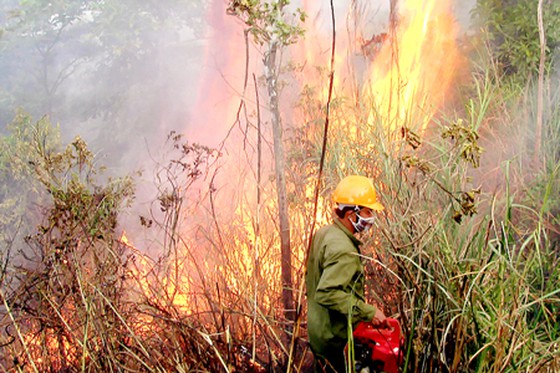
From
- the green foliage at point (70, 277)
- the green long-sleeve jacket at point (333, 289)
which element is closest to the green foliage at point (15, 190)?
the green foliage at point (70, 277)

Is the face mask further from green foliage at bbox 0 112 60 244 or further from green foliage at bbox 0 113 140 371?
green foliage at bbox 0 112 60 244

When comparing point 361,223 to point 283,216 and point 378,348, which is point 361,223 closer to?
point 378,348

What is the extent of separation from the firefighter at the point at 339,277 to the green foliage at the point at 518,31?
474cm

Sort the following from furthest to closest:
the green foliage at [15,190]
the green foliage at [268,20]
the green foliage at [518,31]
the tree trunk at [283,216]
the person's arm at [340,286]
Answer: the green foliage at [15,190]
the green foliage at [518,31]
the tree trunk at [283,216]
the green foliage at [268,20]
the person's arm at [340,286]

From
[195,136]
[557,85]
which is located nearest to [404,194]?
[557,85]

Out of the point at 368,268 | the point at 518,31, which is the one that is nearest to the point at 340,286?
the point at 368,268

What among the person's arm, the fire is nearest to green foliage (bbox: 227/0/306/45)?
the person's arm

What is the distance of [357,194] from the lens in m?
2.74

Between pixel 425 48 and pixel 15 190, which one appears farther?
pixel 15 190

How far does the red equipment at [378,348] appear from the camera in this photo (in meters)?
2.56

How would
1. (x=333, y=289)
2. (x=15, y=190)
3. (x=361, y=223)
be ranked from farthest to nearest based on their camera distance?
(x=15, y=190), (x=361, y=223), (x=333, y=289)

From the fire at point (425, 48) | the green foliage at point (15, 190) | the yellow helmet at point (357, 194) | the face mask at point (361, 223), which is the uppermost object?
the fire at point (425, 48)

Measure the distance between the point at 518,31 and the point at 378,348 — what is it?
611cm

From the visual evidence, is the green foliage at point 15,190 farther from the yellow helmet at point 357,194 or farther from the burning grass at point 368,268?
the yellow helmet at point 357,194
